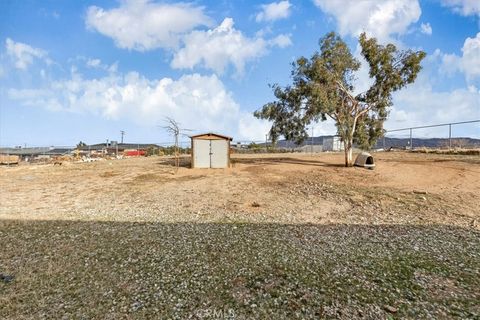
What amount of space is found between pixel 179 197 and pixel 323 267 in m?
9.30

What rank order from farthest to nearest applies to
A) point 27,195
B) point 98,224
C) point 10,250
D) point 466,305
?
point 27,195 → point 98,224 → point 10,250 → point 466,305

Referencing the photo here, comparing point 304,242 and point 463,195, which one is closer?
point 304,242

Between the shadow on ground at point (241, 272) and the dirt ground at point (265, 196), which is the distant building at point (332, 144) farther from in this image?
the shadow on ground at point (241, 272)

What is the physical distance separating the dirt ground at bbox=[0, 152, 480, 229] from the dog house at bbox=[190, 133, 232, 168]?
2.29 meters

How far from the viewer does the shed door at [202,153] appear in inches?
958

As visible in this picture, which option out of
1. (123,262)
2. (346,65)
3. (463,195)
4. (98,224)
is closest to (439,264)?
(123,262)

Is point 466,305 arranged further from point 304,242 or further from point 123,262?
point 123,262

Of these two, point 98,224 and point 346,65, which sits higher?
point 346,65

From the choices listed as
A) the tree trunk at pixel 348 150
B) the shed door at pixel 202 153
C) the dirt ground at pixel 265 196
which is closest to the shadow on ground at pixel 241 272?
the dirt ground at pixel 265 196

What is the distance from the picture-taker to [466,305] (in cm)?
538

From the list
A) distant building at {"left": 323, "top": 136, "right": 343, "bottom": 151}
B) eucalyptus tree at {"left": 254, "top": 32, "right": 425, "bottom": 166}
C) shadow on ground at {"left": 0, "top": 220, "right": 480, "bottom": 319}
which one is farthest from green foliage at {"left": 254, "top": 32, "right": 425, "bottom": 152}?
distant building at {"left": 323, "top": 136, "right": 343, "bottom": 151}

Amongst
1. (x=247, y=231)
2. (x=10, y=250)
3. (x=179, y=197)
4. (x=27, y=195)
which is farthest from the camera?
(x=27, y=195)

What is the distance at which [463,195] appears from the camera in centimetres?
1339

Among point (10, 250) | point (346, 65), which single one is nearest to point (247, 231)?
point (10, 250)
